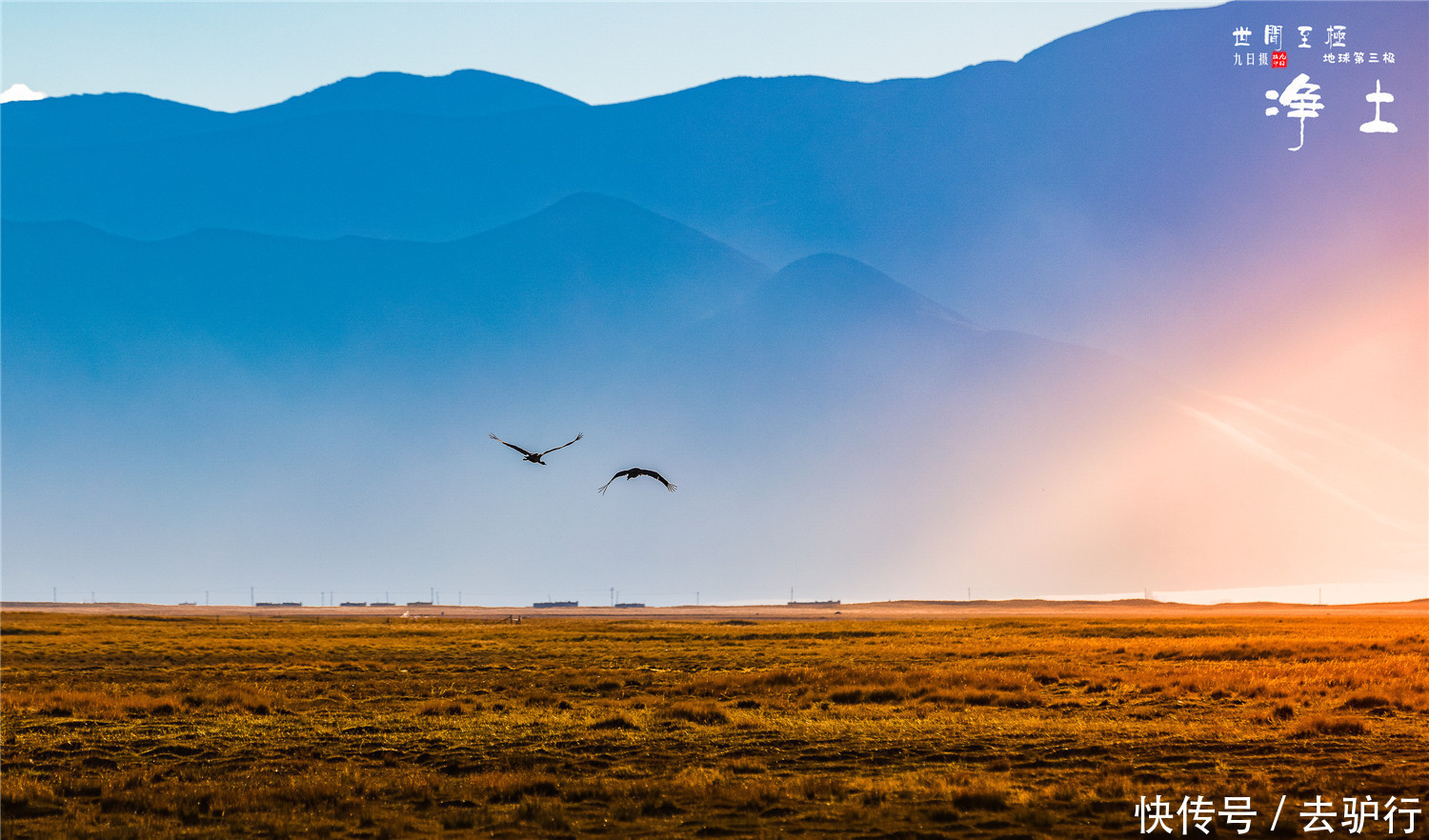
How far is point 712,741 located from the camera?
32344 mm

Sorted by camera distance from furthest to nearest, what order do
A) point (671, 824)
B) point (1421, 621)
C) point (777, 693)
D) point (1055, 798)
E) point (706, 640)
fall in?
point (1421, 621) < point (706, 640) < point (777, 693) < point (1055, 798) < point (671, 824)

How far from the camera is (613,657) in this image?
6581 centimetres

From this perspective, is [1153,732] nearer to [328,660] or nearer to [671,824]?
[671,824]

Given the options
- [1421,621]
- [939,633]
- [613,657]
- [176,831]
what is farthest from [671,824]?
[1421,621]

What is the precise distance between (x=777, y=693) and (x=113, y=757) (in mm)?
22478

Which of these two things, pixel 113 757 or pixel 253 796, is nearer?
pixel 253 796

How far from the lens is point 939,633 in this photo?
88.9m

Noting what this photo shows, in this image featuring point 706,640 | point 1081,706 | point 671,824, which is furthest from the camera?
point 706,640

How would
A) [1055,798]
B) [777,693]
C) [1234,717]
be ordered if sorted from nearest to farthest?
[1055,798]
[1234,717]
[777,693]

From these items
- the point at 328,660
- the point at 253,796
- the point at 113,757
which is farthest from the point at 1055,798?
the point at 328,660

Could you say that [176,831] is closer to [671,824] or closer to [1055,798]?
[671,824]

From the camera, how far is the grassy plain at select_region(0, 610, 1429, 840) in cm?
2325

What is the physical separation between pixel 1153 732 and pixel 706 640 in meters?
53.3

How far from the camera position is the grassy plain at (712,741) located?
76.3 ft
